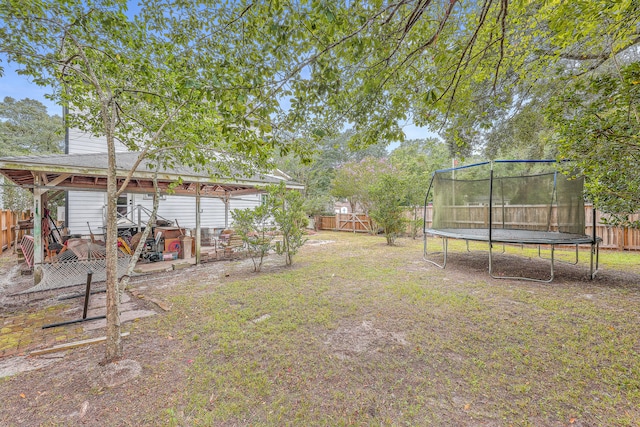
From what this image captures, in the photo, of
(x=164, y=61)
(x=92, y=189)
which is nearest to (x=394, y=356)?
(x=164, y=61)

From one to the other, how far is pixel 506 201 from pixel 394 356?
6.97 metres

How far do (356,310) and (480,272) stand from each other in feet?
12.2

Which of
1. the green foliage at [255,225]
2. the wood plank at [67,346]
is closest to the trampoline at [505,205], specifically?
the green foliage at [255,225]

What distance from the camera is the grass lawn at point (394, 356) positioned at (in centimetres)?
184

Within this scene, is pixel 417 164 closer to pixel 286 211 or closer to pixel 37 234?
pixel 286 211

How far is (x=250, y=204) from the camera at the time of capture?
12844 millimetres

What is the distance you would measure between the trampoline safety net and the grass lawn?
2501 mm

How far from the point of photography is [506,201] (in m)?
7.34

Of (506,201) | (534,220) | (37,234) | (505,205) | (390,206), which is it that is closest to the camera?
(37,234)

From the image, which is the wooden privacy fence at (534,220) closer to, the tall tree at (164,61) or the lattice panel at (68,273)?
the tall tree at (164,61)

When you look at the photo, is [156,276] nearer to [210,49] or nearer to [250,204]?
[210,49]

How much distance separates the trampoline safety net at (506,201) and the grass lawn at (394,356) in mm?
2501

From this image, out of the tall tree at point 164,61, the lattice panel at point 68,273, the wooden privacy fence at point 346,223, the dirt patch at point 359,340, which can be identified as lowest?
the dirt patch at point 359,340

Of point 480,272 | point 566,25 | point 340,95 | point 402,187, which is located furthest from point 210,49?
point 402,187
